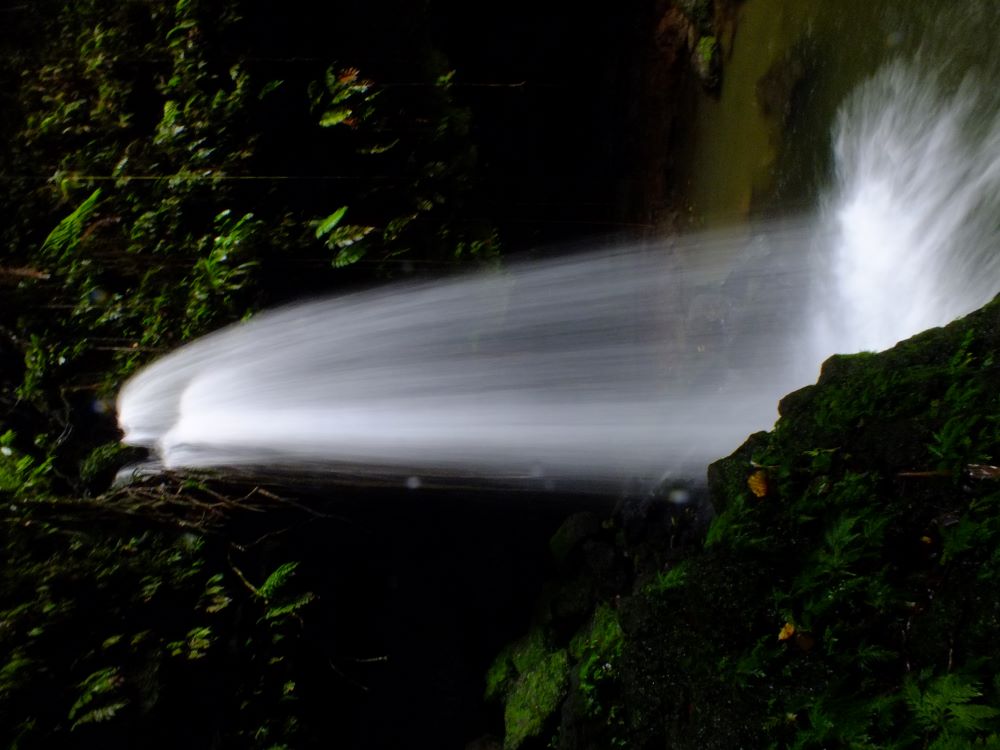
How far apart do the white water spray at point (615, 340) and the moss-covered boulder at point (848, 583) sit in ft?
6.59

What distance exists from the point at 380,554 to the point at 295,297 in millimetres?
2468

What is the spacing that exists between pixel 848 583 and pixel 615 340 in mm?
4614

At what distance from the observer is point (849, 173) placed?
18.1 feet

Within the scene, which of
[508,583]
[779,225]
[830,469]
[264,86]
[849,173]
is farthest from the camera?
[508,583]

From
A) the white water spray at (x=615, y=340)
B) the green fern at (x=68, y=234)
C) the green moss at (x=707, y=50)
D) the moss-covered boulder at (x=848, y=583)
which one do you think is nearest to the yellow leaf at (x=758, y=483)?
the moss-covered boulder at (x=848, y=583)

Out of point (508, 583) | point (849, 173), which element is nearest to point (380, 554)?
point (508, 583)

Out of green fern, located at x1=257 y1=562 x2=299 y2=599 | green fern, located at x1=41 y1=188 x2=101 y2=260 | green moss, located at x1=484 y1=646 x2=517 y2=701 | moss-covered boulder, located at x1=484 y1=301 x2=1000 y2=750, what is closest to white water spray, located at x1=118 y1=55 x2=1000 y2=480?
green fern, located at x1=257 y1=562 x2=299 y2=599

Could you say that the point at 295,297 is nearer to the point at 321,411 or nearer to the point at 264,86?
the point at 321,411

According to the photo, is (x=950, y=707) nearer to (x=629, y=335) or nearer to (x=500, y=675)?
(x=500, y=675)

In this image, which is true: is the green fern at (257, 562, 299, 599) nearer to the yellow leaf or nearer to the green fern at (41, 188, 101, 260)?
the green fern at (41, 188, 101, 260)

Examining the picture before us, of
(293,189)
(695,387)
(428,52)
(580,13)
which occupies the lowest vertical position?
(695,387)

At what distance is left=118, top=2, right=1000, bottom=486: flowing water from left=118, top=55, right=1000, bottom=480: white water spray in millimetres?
16

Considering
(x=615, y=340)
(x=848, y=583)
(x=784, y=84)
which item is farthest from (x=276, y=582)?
(x=784, y=84)

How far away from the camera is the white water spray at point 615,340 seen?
4.98m
